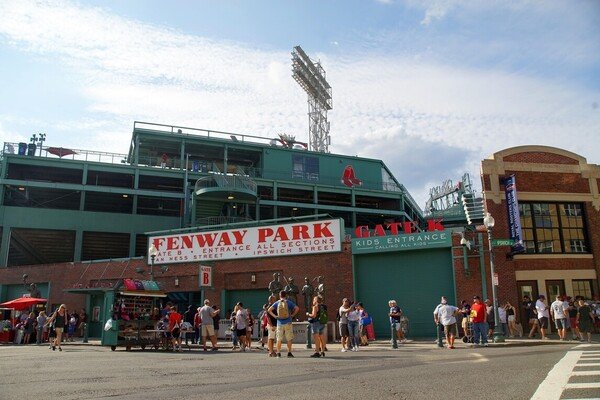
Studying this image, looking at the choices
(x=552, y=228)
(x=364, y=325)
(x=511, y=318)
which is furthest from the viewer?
(x=552, y=228)

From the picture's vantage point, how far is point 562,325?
18.6 meters

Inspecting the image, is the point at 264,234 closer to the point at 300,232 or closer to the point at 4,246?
the point at 300,232

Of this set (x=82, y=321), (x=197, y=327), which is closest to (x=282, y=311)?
(x=197, y=327)

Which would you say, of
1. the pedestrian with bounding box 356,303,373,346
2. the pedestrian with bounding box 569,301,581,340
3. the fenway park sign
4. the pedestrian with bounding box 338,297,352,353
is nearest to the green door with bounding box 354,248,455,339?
the fenway park sign

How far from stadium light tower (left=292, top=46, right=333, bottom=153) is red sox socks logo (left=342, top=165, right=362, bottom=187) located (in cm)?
1236

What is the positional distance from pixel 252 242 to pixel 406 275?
26.2 feet

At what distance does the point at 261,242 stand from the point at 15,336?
1301cm

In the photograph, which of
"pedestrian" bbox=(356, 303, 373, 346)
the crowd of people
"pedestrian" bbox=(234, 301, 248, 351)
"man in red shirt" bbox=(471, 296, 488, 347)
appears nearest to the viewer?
"man in red shirt" bbox=(471, 296, 488, 347)

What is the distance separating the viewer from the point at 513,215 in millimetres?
23312

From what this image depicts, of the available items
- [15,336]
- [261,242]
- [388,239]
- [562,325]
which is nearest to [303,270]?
[261,242]

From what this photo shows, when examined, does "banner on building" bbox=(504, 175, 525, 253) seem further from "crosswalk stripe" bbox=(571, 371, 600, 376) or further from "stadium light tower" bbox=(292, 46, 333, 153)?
"stadium light tower" bbox=(292, 46, 333, 153)

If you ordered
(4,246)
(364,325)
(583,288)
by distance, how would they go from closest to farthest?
1. (364,325)
2. (583,288)
3. (4,246)

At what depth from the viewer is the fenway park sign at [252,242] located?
83.7 feet

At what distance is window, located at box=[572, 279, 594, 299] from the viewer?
77.9ft
